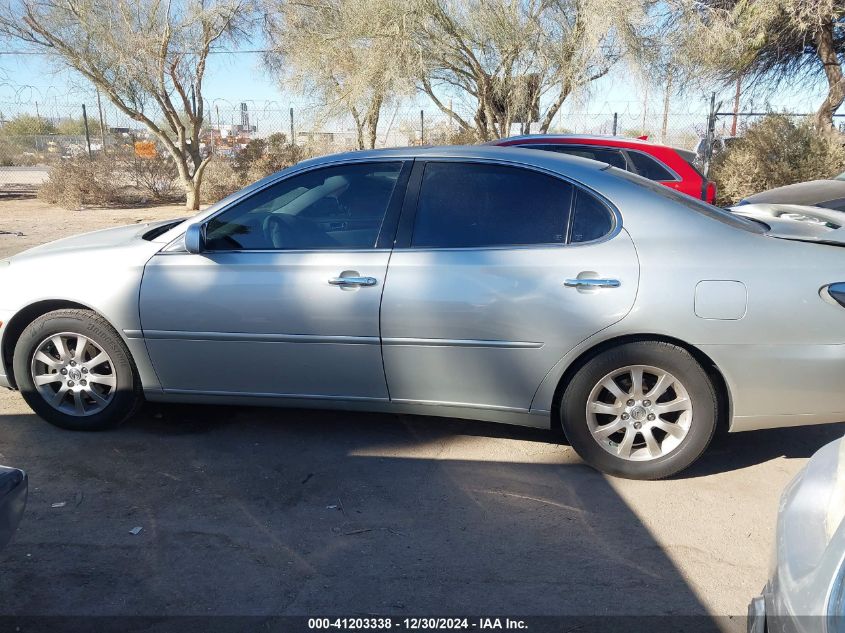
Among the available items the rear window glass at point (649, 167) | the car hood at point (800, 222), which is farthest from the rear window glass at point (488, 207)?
the rear window glass at point (649, 167)

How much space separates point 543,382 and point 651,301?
0.67 meters

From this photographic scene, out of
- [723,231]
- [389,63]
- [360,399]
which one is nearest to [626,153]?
[723,231]

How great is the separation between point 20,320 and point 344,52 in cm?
1256

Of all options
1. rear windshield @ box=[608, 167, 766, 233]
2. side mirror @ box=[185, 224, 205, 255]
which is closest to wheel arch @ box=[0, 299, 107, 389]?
side mirror @ box=[185, 224, 205, 255]

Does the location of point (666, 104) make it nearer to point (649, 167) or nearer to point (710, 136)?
point (710, 136)

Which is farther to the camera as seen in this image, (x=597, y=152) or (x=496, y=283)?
(x=597, y=152)

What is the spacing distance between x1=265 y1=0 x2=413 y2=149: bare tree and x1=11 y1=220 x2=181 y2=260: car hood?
418 inches

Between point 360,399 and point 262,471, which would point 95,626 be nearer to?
point 262,471

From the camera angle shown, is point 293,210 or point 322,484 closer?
point 322,484

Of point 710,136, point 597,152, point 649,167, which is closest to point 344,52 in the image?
point 710,136

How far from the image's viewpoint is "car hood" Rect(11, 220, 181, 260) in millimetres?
4527

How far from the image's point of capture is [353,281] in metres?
3.96

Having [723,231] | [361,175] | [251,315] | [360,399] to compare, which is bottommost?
[360,399]

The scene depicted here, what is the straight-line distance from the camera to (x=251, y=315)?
407cm
